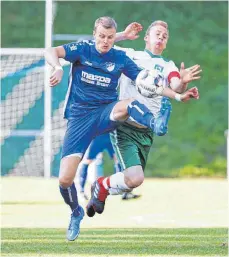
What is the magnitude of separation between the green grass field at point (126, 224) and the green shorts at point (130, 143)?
641mm

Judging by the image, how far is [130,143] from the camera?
29.3 feet

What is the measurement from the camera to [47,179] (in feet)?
55.2

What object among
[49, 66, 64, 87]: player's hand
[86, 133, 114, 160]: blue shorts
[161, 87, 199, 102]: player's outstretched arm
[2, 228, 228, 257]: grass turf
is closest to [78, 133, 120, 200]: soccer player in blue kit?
[86, 133, 114, 160]: blue shorts

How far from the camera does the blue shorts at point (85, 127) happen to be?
8.45m

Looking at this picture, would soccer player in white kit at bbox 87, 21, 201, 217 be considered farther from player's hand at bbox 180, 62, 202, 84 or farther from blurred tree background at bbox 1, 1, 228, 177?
blurred tree background at bbox 1, 1, 228, 177

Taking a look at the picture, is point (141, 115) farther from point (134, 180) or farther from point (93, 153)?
point (93, 153)

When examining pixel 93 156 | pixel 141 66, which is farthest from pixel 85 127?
pixel 93 156

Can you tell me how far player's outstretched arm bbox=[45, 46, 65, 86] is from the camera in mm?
7723

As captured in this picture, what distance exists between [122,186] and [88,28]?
966cm

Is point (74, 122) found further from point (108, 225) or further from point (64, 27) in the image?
point (64, 27)

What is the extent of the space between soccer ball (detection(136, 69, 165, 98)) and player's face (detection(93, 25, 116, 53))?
374 mm

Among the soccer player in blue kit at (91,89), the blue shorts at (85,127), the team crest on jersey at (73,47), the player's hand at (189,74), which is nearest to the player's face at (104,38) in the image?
the soccer player in blue kit at (91,89)

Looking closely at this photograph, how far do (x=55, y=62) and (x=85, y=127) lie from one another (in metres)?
0.68

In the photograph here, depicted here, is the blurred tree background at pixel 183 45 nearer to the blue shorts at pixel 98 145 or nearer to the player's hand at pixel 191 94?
the blue shorts at pixel 98 145
